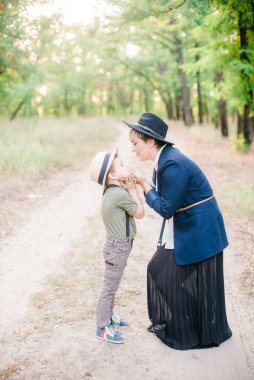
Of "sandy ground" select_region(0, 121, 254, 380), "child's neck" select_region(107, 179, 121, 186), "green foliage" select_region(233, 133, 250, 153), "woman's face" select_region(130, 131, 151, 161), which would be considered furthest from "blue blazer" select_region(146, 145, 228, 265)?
"green foliage" select_region(233, 133, 250, 153)

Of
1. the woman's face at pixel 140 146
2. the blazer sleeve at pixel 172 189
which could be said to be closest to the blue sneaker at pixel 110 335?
the blazer sleeve at pixel 172 189

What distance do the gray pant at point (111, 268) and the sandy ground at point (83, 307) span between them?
0.32m

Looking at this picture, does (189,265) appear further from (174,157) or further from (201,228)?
(174,157)

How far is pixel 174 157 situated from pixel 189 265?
1.10m

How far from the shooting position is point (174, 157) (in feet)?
11.5

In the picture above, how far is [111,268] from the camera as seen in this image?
3807 mm

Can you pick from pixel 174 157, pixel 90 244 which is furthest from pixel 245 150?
pixel 174 157

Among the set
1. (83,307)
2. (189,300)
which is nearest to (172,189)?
(189,300)

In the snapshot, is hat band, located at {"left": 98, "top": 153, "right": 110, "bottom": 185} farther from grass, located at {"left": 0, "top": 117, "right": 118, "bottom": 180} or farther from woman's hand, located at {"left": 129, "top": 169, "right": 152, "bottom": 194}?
grass, located at {"left": 0, "top": 117, "right": 118, "bottom": 180}

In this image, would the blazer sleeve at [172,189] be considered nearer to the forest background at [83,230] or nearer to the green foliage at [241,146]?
the forest background at [83,230]

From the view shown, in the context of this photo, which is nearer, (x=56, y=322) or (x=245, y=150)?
(x=56, y=322)

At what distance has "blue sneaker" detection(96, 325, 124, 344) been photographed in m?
3.92

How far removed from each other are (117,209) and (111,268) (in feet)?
2.06

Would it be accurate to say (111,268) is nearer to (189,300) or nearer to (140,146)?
(189,300)
